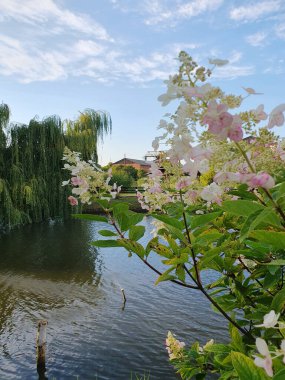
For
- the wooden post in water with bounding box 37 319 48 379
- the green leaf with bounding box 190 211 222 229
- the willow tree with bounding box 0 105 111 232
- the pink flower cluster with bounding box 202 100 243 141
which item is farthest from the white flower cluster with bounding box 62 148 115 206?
the willow tree with bounding box 0 105 111 232

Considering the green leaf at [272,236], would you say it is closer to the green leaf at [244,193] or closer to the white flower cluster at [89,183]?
the green leaf at [244,193]

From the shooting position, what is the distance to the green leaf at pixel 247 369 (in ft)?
2.23

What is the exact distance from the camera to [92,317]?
23.8ft

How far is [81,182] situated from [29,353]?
5.66 meters

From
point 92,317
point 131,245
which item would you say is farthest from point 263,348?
point 92,317

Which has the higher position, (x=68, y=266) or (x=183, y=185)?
(x=183, y=185)

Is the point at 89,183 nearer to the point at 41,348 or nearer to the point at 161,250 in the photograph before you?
the point at 161,250

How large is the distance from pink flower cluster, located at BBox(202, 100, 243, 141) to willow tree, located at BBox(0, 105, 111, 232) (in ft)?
45.2

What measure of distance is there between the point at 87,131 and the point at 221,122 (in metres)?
16.2

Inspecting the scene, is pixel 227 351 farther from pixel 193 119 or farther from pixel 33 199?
pixel 33 199

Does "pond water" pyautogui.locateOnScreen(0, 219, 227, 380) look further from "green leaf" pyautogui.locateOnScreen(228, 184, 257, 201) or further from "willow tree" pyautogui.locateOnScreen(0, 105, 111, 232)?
"green leaf" pyautogui.locateOnScreen(228, 184, 257, 201)

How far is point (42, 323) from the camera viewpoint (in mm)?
5410

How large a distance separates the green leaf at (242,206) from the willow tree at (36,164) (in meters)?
13.7

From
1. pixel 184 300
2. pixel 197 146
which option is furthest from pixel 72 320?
pixel 197 146
